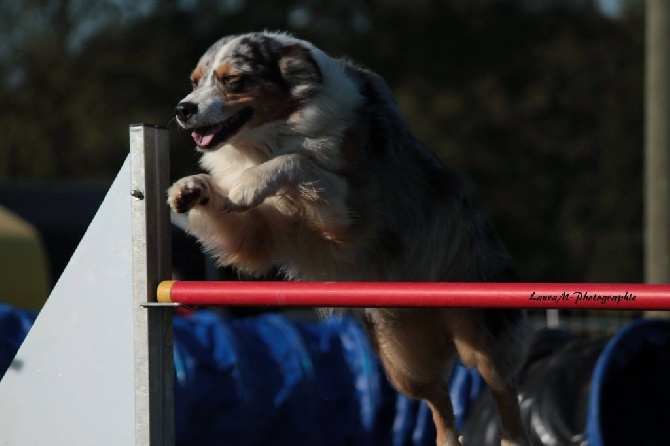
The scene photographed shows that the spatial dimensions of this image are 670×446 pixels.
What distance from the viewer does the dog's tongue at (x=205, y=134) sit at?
12.8ft

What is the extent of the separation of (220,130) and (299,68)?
0.41 metres

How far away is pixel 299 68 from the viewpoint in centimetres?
416

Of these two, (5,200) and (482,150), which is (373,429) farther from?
(482,150)

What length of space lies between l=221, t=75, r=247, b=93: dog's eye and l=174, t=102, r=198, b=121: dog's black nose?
172 millimetres

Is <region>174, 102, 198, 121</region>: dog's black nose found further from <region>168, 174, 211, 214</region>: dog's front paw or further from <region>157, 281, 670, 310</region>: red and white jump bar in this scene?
<region>157, 281, 670, 310</region>: red and white jump bar

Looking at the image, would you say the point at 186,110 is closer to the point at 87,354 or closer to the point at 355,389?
the point at 87,354

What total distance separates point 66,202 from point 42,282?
4.55 m

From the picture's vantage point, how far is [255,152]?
4109mm

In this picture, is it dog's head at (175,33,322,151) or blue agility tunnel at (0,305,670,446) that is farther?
blue agility tunnel at (0,305,670,446)

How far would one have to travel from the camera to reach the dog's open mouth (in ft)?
12.8

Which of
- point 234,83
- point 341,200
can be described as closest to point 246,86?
point 234,83

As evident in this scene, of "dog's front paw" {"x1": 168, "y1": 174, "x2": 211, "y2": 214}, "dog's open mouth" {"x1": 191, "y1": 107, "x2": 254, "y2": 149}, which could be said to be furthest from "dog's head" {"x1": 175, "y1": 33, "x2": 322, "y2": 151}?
"dog's front paw" {"x1": 168, "y1": 174, "x2": 211, "y2": 214}

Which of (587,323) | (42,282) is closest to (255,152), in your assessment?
(42,282)

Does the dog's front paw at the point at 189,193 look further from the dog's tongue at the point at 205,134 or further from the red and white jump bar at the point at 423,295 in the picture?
the red and white jump bar at the point at 423,295
